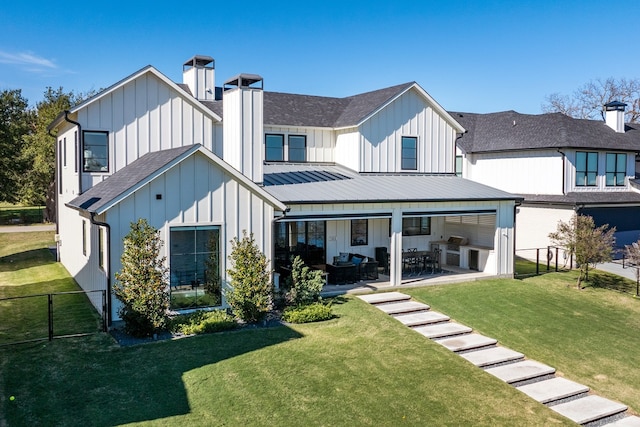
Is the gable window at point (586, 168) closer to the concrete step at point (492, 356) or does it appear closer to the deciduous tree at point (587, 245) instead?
the deciduous tree at point (587, 245)

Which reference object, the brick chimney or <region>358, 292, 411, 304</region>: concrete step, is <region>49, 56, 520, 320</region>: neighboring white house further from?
the brick chimney

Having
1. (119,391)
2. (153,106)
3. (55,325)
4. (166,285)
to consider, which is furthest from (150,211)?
(153,106)

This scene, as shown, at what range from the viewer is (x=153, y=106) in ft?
60.0

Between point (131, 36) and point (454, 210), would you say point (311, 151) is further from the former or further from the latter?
point (131, 36)

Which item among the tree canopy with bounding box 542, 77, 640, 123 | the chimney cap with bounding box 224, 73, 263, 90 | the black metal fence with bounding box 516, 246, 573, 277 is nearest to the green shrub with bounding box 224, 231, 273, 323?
the chimney cap with bounding box 224, 73, 263, 90

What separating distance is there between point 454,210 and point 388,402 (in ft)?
35.0

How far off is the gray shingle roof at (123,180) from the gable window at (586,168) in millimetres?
20893

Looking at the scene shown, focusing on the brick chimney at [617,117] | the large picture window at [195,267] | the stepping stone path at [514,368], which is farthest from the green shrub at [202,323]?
the brick chimney at [617,117]

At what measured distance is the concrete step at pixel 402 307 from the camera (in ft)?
51.7

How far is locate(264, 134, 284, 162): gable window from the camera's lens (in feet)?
71.6

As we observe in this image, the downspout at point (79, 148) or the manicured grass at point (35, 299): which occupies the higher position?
the downspout at point (79, 148)

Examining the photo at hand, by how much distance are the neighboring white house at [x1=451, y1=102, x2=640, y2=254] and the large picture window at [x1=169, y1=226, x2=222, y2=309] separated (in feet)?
55.3

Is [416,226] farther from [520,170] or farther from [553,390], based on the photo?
[553,390]

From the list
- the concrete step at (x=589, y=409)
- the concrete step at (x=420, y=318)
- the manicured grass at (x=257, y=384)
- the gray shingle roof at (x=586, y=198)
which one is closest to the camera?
the manicured grass at (x=257, y=384)
